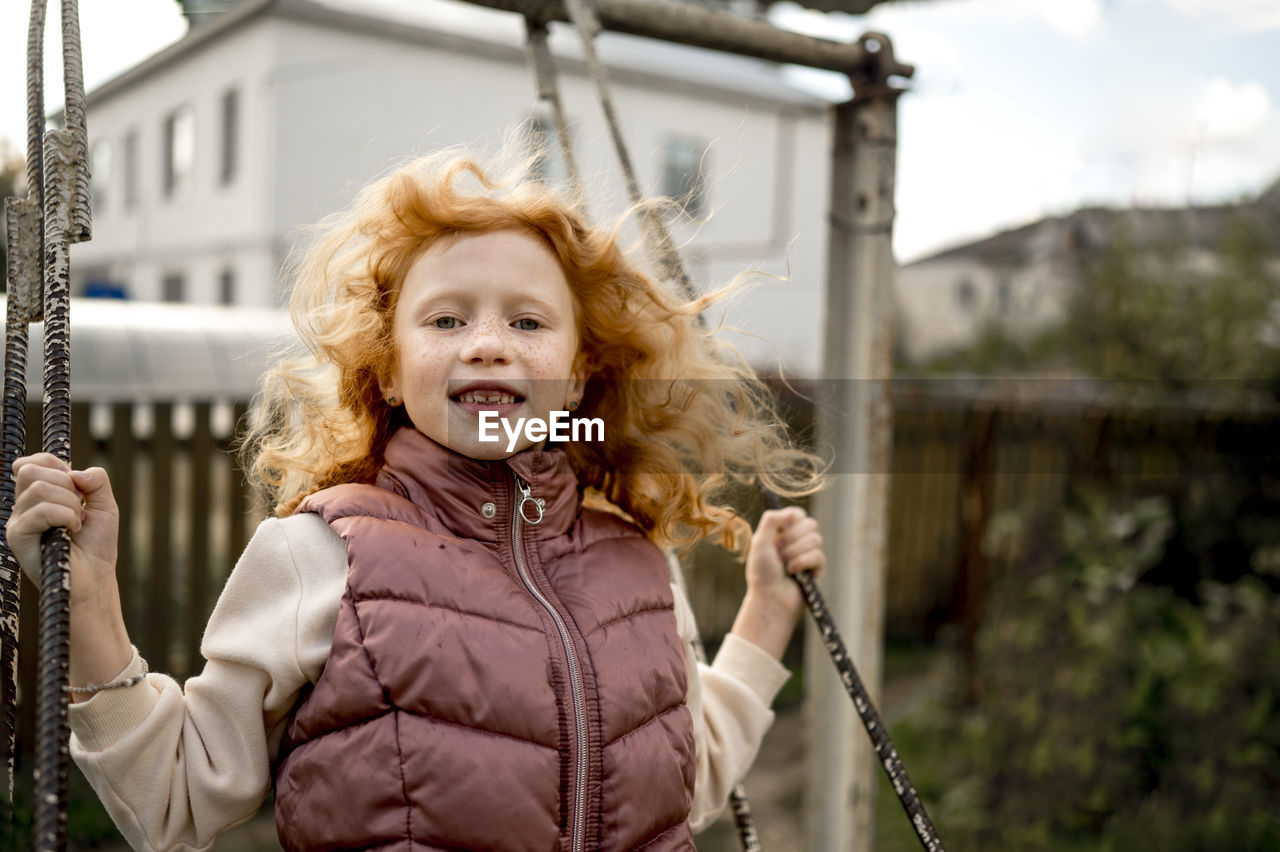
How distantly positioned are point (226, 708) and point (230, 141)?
36.8 feet

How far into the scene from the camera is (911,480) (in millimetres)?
6105

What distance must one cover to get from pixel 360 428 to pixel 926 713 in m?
3.55

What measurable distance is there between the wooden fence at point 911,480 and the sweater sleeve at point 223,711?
80.1 inches

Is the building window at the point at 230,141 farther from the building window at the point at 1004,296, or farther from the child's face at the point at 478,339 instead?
the child's face at the point at 478,339

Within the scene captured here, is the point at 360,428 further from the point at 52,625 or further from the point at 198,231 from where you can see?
the point at 198,231

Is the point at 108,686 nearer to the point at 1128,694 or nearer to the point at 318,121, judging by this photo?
the point at 1128,694

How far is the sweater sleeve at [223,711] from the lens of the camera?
1.22 metres

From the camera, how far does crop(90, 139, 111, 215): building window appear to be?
36.8ft

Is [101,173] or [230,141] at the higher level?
[230,141]

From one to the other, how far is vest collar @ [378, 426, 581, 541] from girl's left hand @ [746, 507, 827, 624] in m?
0.49

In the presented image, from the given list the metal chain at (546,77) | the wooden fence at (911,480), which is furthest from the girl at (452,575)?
the wooden fence at (911,480)

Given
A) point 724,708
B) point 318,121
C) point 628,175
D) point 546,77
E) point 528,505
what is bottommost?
point 724,708

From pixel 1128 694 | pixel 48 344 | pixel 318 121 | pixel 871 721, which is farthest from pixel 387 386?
pixel 318 121

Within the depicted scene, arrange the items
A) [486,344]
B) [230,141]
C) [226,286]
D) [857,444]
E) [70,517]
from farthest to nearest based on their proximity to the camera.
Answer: [226,286] → [230,141] → [857,444] → [486,344] → [70,517]
